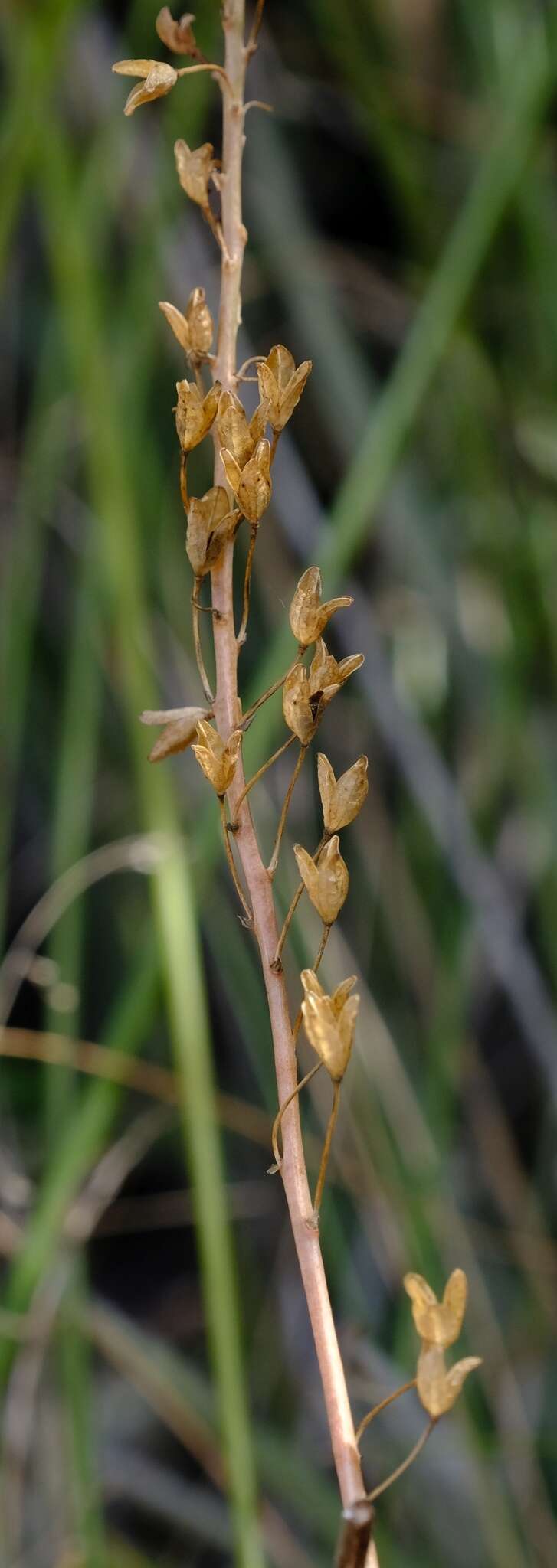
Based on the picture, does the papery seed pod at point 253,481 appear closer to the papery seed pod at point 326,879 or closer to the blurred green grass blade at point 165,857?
the papery seed pod at point 326,879

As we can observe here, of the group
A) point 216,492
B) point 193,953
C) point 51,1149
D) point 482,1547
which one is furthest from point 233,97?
point 482,1547

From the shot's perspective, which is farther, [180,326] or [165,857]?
[165,857]

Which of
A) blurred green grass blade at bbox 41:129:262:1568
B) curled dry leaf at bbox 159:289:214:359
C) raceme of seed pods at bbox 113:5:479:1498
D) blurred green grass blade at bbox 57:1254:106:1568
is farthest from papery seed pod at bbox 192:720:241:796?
blurred green grass blade at bbox 57:1254:106:1568

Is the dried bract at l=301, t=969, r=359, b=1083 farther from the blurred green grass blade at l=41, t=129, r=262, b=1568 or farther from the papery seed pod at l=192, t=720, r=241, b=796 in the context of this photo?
the blurred green grass blade at l=41, t=129, r=262, b=1568

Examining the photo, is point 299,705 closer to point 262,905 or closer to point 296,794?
point 262,905

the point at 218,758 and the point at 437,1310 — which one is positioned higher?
the point at 218,758

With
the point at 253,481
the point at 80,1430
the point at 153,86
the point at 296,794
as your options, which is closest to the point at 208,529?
the point at 253,481

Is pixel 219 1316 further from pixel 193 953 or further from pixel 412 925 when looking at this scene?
pixel 412 925

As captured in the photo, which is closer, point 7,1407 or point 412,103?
point 7,1407
